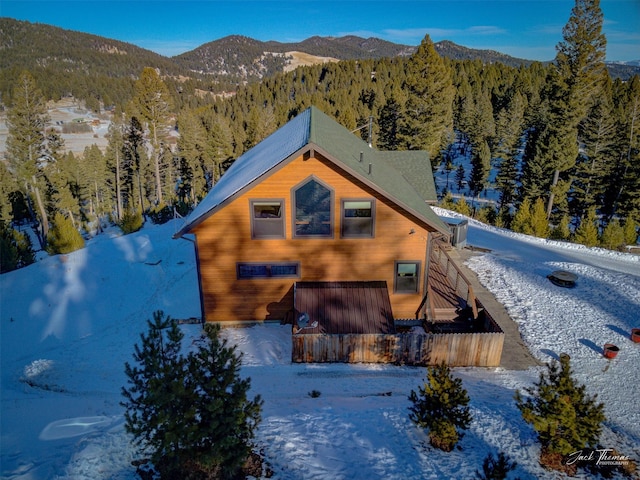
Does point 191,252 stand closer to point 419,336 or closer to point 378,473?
point 419,336

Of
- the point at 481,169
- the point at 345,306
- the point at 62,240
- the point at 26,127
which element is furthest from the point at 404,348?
the point at 481,169

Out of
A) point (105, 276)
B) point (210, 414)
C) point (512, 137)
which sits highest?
point (512, 137)

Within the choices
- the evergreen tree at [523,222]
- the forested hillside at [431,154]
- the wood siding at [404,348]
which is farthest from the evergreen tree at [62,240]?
the evergreen tree at [523,222]

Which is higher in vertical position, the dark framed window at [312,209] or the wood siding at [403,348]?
the dark framed window at [312,209]

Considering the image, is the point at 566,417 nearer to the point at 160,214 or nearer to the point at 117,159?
the point at 160,214

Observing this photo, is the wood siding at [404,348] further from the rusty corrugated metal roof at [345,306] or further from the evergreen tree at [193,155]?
the evergreen tree at [193,155]

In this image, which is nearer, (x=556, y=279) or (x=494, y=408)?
(x=494, y=408)

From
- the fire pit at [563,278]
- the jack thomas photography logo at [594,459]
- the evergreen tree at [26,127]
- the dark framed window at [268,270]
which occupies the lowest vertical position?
the jack thomas photography logo at [594,459]

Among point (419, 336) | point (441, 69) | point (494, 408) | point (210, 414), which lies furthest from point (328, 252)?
point (441, 69)
